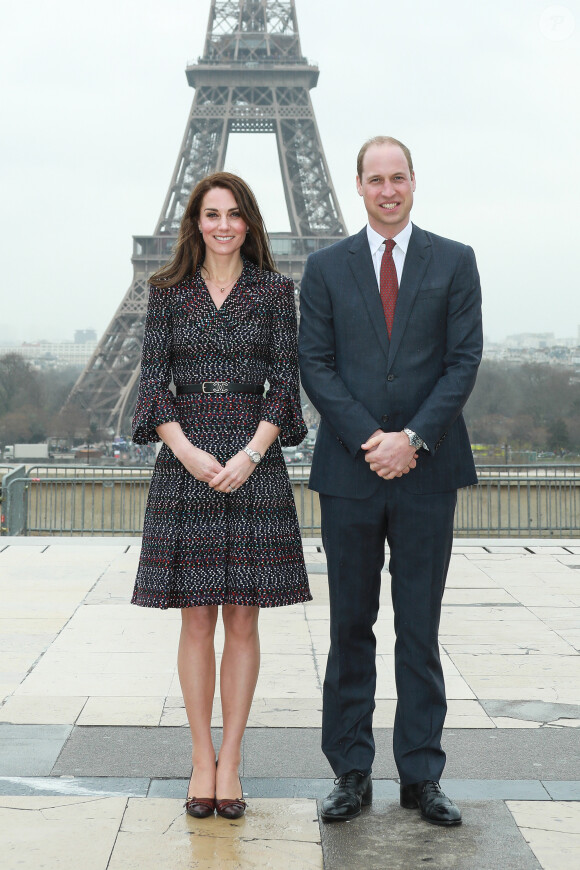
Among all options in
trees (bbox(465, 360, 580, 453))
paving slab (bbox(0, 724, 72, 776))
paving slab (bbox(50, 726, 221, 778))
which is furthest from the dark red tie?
trees (bbox(465, 360, 580, 453))

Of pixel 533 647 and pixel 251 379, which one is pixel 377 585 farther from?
pixel 533 647

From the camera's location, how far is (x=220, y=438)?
3107mm

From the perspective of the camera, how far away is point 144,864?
2645 mm

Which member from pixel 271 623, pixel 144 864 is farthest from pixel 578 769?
pixel 271 623

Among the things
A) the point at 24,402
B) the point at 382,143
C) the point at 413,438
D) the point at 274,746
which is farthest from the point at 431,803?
the point at 24,402

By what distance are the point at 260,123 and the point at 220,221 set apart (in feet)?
152

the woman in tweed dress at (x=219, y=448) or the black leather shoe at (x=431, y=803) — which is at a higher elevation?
the woman in tweed dress at (x=219, y=448)

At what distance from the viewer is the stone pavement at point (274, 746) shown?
2.75 m

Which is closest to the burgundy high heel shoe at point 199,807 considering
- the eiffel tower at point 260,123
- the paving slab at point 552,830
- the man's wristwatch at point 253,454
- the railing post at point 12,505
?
the paving slab at point 552,830

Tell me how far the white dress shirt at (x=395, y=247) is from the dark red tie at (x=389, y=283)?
0.04ft

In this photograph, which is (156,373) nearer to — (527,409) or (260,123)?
(527,409)

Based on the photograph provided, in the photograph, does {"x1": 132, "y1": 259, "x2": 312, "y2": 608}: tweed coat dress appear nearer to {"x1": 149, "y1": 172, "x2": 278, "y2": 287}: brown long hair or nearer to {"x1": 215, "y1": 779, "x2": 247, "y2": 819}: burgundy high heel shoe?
{"x1": 149, "y1": 172, "x2": 278, "y2": 287}: brown long hair

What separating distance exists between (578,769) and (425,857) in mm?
916

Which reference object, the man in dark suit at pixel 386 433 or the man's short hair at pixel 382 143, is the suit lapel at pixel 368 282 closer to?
the man in dark suit at pixel 386 433
